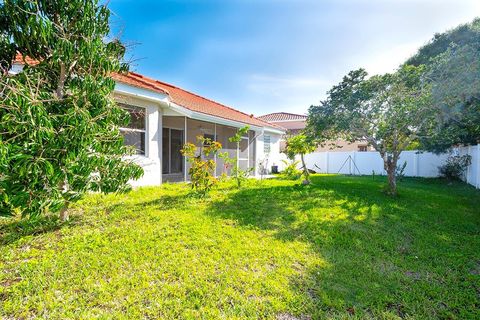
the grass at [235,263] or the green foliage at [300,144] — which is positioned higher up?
the green foliage at [300,144]

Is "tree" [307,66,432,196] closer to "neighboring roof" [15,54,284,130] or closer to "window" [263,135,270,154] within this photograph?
"neighboring roof" [15,54,284,130]

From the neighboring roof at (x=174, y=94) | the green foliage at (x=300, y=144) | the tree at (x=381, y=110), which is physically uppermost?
the neighboring roof at (x=174, y=94)

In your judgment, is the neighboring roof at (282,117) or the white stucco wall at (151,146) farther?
the neighboring roof at (282,117)

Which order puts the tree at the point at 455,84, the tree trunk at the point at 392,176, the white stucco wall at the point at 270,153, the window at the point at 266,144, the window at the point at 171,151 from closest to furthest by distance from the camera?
the tree at the point at 455,84
the tree trunk at the point at 392,176
the window at the point at 171,151
the white stucco wall at the point at 270,153
the window at the point at 266,144

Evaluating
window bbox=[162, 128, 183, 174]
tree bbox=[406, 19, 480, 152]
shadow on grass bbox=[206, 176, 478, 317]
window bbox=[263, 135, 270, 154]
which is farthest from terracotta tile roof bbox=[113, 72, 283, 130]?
tree bbox=[406, 19, 480, 152]

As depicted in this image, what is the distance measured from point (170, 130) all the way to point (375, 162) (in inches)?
666

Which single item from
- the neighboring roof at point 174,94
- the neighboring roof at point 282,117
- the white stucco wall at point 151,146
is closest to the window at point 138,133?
the white stucco wall at point 151,146

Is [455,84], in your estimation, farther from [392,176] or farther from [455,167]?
[455,167]

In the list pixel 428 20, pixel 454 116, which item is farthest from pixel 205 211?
pixel 428 20

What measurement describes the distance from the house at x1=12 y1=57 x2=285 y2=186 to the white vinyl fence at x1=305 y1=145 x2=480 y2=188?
4422mm

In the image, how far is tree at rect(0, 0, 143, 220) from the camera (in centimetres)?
341

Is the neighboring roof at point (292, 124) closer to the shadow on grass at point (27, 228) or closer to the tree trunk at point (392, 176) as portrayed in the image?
the tree trunk at point (392, 176)

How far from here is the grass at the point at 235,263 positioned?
3.15m

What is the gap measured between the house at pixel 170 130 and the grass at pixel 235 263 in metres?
2.75
